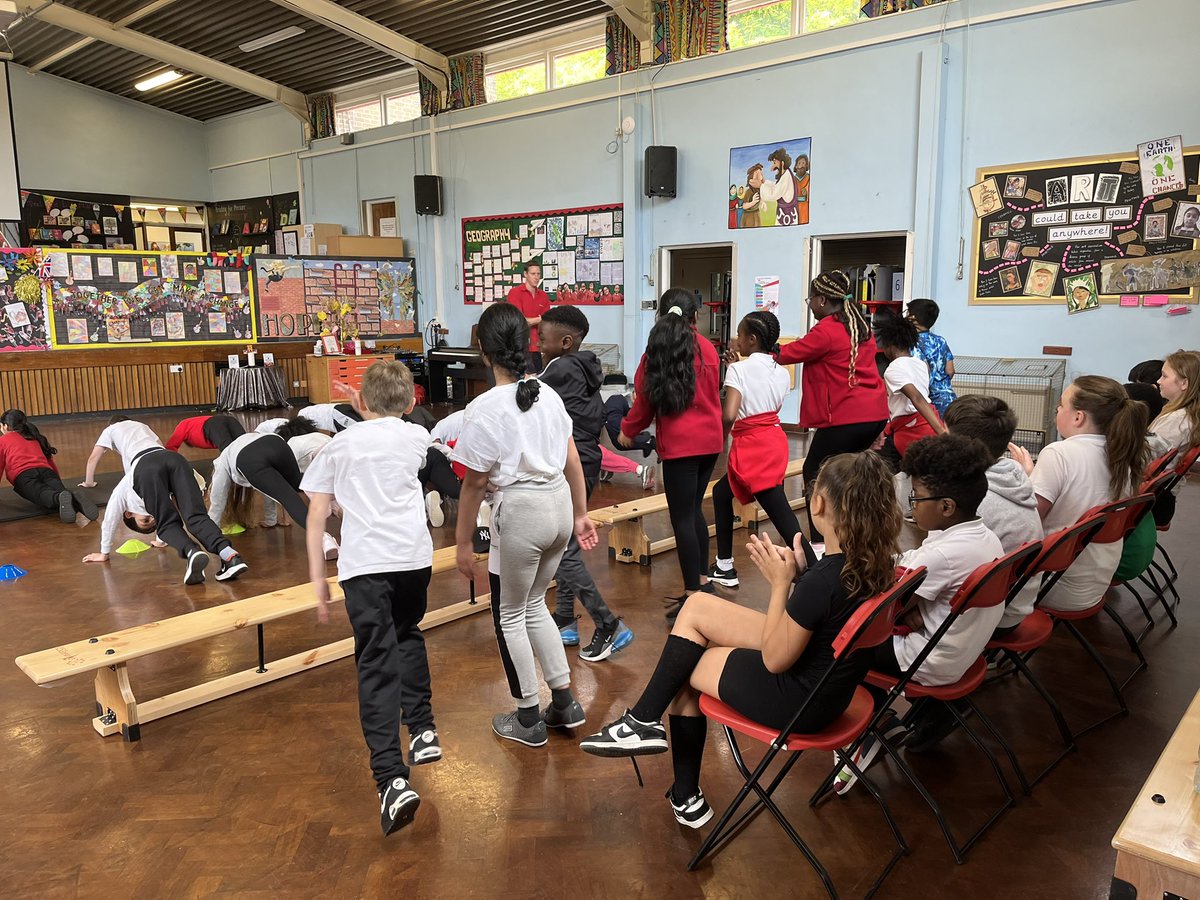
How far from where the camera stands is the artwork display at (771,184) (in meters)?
8.74

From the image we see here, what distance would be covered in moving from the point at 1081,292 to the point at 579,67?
6703 mm

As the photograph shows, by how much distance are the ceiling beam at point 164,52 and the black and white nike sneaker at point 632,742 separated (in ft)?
41.7

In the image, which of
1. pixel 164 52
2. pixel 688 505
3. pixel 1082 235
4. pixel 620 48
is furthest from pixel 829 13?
pixel 164 52

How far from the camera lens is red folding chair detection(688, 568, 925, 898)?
5.92 feet

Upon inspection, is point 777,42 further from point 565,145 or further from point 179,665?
point 179,665

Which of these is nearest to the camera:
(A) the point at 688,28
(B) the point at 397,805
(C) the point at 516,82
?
(B) the point at 397,805

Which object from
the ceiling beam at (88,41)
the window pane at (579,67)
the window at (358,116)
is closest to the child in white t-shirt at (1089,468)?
the window pane at (579,67)

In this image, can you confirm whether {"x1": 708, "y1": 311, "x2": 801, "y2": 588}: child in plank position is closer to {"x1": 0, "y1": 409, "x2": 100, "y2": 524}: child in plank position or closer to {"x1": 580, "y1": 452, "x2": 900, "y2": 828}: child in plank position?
{"x1": 580, "y1": 452, "x2": 900, "y2": 828}: child in plank position

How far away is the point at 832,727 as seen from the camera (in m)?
1.99

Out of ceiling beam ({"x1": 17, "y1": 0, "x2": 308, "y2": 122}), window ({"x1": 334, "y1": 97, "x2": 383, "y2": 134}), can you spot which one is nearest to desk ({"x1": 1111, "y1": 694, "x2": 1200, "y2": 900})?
ceiling beam ({"x1": 17, "y1": 0, "x2": 308, "y2": 122})

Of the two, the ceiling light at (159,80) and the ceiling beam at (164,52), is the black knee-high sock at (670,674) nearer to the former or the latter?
the ceiling beam at (164,52)

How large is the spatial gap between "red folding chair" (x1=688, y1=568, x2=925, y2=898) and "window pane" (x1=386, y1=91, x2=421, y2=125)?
1255cm

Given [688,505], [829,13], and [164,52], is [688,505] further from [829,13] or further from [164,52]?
[164,52]

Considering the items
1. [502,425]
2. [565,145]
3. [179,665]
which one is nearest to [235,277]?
[565,145]
